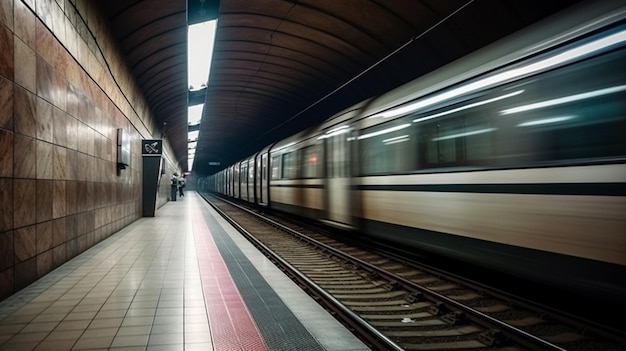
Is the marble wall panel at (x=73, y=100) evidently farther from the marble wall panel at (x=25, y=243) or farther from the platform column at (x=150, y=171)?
the platform column at (x=150, y=171)

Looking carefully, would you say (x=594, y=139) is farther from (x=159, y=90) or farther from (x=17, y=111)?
(x=159, y=90)

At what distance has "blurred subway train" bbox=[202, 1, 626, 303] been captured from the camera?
3.80 meters

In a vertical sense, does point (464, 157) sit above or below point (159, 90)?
below

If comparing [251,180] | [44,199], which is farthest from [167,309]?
[251,180]

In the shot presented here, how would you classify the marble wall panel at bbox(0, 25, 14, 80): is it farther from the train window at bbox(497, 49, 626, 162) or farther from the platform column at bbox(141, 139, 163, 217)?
the platform column at bbox(141, 139, 163, 217)

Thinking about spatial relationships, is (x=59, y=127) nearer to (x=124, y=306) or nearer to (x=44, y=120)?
(x=44, y=120)

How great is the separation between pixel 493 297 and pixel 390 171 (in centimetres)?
292

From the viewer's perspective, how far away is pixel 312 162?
12.2 meters

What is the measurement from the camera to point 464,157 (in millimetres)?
5734

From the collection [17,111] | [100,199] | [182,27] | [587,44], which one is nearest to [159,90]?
[182,27]

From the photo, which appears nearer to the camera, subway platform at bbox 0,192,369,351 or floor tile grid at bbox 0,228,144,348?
subway platform at bbox 0,192,369,351

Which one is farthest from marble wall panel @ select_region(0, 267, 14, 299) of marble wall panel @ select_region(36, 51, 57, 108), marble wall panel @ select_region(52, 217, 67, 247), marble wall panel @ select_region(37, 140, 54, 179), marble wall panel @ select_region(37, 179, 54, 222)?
marble wall panel @ select_region(36, 51, 57, 108)

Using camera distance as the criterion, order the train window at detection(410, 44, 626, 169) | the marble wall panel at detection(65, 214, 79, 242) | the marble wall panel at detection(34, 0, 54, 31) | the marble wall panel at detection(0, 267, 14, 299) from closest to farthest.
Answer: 1. the train window at detection(410, 44, 626, 169)
2. the marble wall panel at detection(0, 267, 14, 299)
3. the marble wall panel at detection(34, 0, 54, 31)
4. the marble wall panel at detection(65, 214, 79, 242)

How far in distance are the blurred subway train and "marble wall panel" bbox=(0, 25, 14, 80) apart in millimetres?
5573
